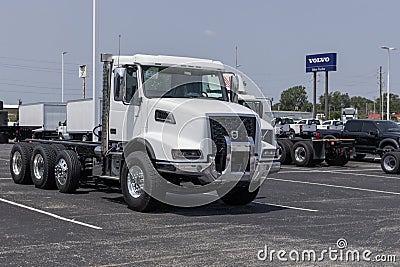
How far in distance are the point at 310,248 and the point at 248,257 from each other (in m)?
1.11

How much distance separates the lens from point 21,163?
1684 cm

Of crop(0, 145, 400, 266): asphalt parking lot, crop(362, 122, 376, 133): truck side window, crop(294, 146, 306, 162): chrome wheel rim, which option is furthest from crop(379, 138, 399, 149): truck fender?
crop(0, 145, 400, 266): asphalt parking lot

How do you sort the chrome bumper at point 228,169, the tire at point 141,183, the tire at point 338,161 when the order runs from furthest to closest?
1. the tire at point 338,161
2. the tire at point 141,183
3. the chrome bumper at point 228,169

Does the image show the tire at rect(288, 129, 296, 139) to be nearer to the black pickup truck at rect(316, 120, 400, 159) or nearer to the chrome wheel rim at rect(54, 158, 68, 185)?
the black pickup truck at rect(316, 120, 400, 159)

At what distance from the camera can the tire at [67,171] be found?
572 inches

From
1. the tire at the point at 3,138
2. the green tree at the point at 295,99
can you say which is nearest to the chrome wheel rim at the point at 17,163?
the tire at the point at 3,138

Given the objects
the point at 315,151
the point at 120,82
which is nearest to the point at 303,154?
the point at 315,151

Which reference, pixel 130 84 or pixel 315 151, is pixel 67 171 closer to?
pixel 130 84

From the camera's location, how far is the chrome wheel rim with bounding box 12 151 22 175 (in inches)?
668

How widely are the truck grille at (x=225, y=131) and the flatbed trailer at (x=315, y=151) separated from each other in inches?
606

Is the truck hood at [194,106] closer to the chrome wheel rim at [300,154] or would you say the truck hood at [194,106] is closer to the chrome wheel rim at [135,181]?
the chrome wheel rim at [135,181]

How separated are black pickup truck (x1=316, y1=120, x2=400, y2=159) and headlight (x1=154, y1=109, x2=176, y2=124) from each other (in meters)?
17.1

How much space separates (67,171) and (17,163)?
3044mm

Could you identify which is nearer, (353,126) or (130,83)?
(130,83)
